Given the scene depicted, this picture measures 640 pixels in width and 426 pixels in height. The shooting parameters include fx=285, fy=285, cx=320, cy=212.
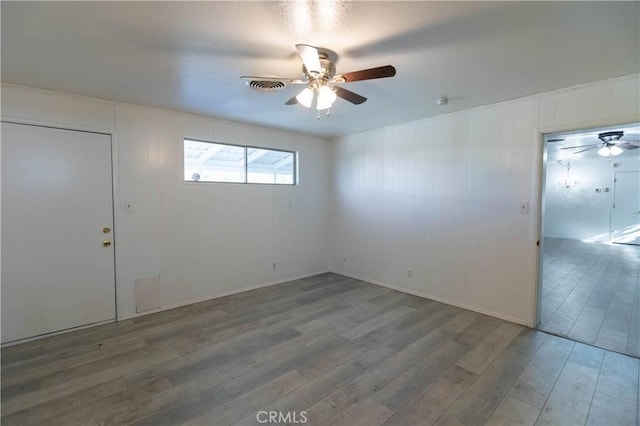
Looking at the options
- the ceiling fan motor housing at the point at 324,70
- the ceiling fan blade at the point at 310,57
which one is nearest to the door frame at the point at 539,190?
the ceiling fan motor housing at the point at 324,70

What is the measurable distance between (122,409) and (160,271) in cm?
195

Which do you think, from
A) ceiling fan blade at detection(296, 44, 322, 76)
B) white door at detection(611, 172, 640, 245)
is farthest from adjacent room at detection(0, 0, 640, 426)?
white door at detection(611, 172, 640, 245)

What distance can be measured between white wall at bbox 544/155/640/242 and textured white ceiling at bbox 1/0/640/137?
26.5 feet

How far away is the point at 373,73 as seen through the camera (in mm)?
1963

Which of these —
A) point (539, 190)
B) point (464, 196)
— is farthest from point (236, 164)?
point (539, 190)

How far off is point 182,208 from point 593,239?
1163cm

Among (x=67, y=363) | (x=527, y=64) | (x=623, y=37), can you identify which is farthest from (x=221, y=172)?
(x=623, y=37)

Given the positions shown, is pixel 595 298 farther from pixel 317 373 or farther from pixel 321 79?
pixel 321 79

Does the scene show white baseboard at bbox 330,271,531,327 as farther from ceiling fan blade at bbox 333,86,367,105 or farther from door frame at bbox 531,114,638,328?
ceiling fan blade at bbox 333,86,367,105

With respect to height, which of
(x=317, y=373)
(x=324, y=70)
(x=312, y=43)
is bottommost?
(x=317, y=373)

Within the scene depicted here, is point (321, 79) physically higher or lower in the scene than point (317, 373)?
higher

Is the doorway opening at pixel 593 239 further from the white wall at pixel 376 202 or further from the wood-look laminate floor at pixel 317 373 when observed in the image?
the wood-look laminate floor at pixel 317 373

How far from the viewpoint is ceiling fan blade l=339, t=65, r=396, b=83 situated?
188cm

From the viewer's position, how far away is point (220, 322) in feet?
10.8
